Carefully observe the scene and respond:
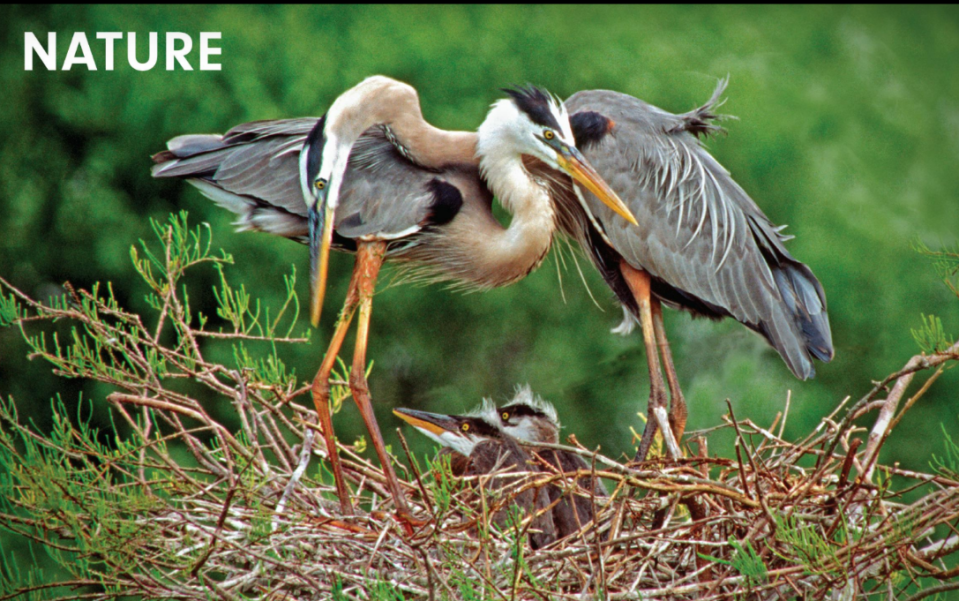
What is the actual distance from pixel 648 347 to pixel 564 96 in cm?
312

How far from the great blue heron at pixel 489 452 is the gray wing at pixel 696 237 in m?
0.62

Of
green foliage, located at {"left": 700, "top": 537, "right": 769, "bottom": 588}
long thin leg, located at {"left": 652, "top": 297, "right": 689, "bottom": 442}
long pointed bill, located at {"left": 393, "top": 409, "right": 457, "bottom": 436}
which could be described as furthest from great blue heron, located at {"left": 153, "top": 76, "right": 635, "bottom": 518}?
green foliage, located at {"left": 700, "top": 537, "right": 769, "bottom": 588}

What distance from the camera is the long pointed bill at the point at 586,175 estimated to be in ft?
8.96

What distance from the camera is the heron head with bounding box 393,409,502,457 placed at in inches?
109

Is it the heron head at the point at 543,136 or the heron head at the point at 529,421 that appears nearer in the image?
the heron head at the point at 543,136

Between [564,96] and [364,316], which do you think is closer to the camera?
[364,316]

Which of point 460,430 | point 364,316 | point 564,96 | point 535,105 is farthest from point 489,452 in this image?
point 564,96

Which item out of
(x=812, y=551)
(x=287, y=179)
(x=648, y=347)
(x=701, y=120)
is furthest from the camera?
(x=701, y=120)

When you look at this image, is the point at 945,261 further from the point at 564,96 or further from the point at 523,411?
the point at 564,96

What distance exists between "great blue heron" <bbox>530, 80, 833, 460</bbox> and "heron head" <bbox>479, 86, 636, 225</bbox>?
0.18 m

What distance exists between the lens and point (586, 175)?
2732mm

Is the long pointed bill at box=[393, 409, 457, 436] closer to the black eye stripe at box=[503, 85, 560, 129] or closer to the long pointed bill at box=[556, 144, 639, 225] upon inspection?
the long pointed bill at box=[556, 144, 639, 225]

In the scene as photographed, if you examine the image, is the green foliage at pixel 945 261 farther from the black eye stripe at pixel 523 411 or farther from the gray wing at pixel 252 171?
the gray wing at pixel 252 171

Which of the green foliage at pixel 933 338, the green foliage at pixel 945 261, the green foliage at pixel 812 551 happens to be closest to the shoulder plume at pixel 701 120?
the green foliage at pixel 945 261
